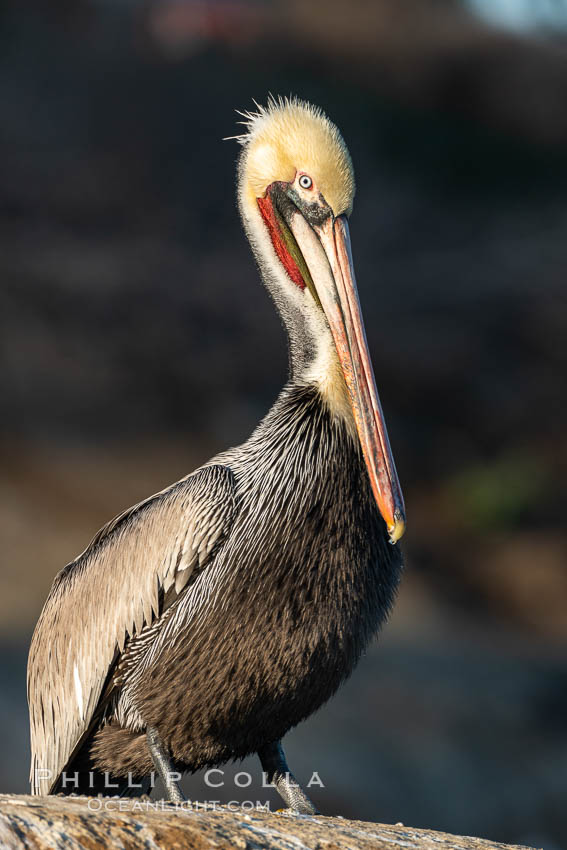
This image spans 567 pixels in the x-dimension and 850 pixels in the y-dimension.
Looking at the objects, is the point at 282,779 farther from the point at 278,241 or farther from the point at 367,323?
the point at 367,323

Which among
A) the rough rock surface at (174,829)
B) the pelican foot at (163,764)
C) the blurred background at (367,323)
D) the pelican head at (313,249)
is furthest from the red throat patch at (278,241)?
the blurred background at (367,323)

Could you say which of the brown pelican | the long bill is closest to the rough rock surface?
the brown pelican

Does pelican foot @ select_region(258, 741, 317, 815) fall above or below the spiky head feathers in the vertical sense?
below

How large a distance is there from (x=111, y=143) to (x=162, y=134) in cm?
76

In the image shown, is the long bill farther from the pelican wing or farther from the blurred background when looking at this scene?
the blurred background

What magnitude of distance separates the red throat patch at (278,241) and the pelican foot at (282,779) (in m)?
1.55

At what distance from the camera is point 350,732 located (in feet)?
32.1

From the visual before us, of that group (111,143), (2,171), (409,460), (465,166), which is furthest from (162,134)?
(409,460)

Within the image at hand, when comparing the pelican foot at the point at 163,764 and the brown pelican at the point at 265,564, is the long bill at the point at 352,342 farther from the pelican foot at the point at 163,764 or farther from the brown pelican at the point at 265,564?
the pelican foot at the point at 163,764

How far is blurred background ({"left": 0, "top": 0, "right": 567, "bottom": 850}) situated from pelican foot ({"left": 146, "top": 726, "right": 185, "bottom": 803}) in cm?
545

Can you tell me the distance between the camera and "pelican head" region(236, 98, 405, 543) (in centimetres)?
359

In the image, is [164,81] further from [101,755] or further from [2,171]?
[101,755]

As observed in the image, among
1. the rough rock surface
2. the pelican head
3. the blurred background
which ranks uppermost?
the blurred background

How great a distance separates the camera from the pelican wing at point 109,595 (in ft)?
11.5
